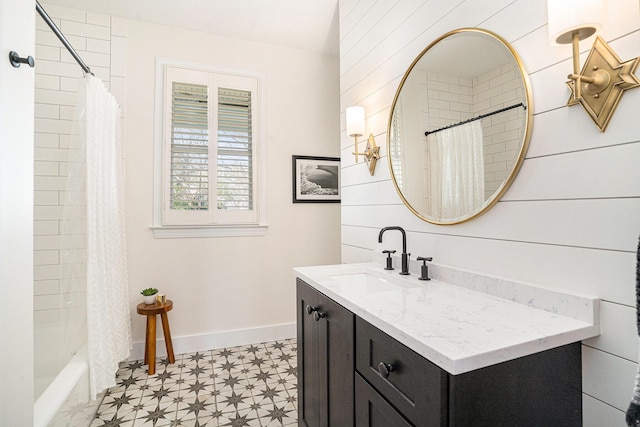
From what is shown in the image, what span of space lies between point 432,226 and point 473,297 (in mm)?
429

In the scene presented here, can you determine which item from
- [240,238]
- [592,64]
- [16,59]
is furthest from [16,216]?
[240,238]

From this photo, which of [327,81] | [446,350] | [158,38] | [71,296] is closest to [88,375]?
[71,296]

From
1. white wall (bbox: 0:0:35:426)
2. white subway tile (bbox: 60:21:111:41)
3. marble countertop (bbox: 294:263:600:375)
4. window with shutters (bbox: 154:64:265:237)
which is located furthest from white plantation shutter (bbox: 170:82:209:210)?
marble countertop (bbox: 294:263:600:375)

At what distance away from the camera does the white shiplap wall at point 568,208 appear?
820mm

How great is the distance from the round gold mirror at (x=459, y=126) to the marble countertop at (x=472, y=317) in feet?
1.09

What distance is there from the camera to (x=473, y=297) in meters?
1.16

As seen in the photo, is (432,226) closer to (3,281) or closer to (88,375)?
(3,281)

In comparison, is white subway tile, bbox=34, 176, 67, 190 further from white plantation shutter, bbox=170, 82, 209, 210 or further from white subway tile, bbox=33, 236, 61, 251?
white plantation shutter, bbox=170, 82, 209, 210

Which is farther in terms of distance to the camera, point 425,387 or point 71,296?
point 71,296

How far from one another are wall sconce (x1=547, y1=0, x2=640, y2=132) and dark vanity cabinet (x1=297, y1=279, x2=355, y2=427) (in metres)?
0.94

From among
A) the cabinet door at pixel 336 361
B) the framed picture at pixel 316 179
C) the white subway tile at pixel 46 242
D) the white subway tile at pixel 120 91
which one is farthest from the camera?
the framed picture at pixel 316 179

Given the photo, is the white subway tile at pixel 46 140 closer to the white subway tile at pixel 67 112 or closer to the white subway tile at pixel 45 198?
the white subway tile at pixel 67 112

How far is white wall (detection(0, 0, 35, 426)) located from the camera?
34.7 inches

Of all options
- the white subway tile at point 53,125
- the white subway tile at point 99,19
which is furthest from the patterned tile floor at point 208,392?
the white subway tile at point 99,19
